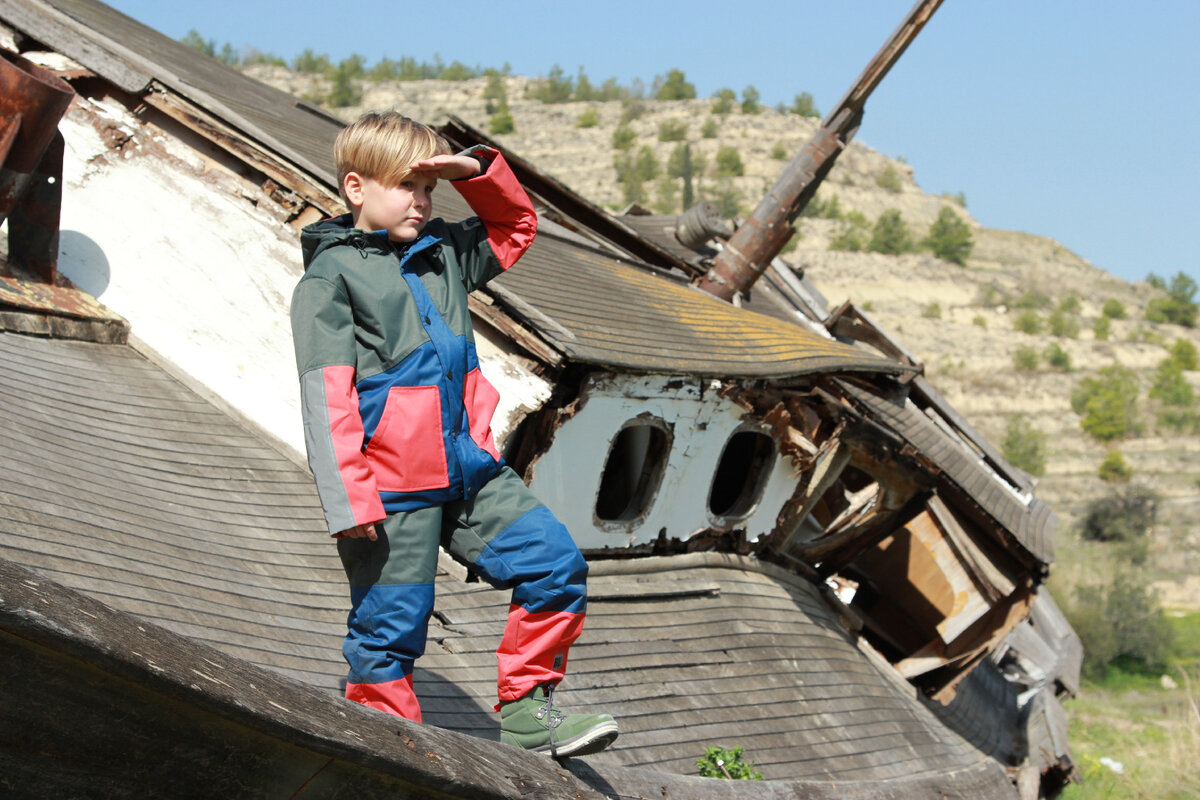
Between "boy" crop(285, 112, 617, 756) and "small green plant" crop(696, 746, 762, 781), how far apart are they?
2.95m

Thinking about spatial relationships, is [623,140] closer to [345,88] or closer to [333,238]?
[345,88]

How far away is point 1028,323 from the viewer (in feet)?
186

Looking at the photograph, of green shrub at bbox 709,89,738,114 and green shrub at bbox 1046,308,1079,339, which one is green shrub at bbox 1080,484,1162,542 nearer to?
green shrub at bbox 1046,308,1079,339

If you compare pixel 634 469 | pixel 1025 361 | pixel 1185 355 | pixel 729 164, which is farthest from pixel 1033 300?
pixel 634 469

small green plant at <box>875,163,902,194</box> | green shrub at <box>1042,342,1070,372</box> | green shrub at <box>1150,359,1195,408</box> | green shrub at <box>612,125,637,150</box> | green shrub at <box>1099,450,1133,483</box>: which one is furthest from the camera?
small green plant at <box>875,163,902,194</box>

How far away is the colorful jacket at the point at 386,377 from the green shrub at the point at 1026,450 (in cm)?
4144

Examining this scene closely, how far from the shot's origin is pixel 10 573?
1831 mm

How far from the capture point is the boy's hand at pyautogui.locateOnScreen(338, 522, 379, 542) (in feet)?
9.24

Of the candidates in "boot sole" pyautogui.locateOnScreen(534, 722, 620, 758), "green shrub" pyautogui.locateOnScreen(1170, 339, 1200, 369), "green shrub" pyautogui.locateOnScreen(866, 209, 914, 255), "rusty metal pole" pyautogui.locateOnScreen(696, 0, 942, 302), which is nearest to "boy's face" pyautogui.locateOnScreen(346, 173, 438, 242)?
"boot sole" pyautogui.locateOnScreen(534, 722, 620, 758)

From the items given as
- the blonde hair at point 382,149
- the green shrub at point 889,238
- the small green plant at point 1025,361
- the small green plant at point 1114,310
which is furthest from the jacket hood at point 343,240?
the small green plant at point 1114,310

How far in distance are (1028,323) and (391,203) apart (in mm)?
58272

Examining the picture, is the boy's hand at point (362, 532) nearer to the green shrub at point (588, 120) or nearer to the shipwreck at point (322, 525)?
the shipwreck at point (322, 525)

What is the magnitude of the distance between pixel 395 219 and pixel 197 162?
405 cm

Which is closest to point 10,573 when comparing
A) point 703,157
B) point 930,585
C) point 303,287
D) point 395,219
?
point 303,287
